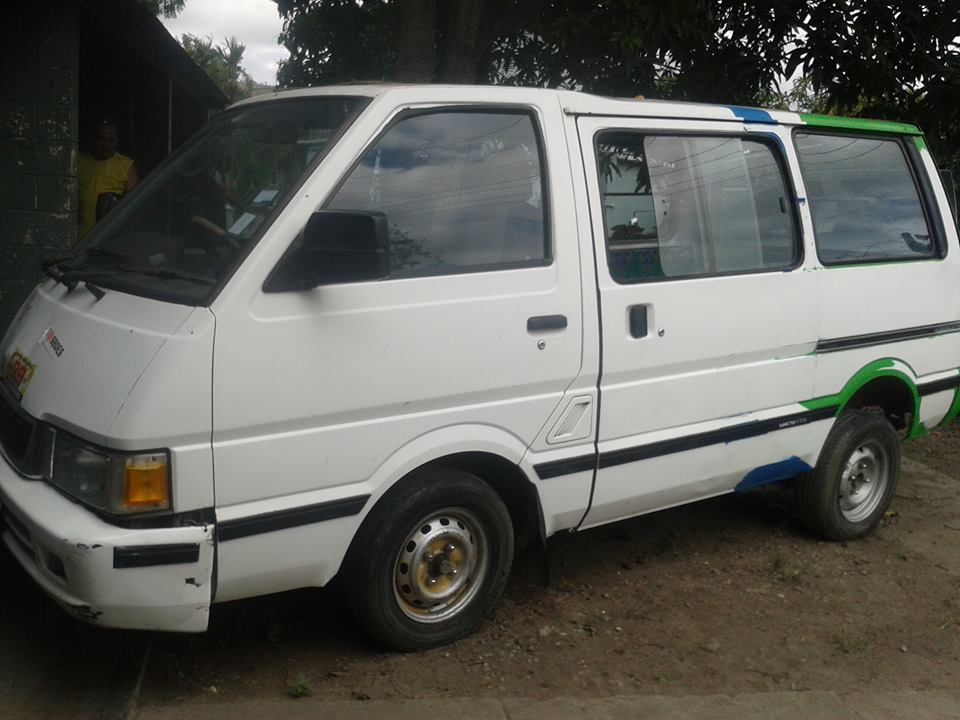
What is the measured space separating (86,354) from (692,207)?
2.52m

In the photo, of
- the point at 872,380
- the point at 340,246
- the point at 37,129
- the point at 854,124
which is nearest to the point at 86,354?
the point at 340,246

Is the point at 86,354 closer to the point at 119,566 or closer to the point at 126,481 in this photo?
the point at 126,481

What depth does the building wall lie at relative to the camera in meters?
7.50

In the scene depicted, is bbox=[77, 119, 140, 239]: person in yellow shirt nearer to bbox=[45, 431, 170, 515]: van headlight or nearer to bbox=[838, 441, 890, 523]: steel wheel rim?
bbox=[45, 431, 170, 515]: van headlight

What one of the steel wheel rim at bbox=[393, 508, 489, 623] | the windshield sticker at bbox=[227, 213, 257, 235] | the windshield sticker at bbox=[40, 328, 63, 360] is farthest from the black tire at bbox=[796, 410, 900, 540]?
the windshield sticker at bbox=[40, 328, 63, 360]

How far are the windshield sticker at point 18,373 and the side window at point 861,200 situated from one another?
3.39m

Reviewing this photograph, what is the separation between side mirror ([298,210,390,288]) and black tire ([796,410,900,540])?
2.80 meters

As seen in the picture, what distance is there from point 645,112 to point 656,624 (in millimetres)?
2079

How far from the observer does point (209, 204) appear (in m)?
4.09

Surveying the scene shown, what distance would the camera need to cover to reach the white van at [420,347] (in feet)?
11.5

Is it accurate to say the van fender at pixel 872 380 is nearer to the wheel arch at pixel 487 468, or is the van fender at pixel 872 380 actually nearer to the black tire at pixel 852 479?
the black tire at pixel 852 479

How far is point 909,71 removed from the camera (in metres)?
8.73

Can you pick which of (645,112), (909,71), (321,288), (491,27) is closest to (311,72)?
(491,27)

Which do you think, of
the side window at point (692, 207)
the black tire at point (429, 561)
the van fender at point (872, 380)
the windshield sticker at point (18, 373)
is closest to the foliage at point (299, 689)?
the black tire at point (429, 561)
